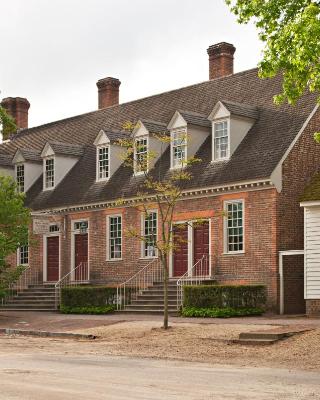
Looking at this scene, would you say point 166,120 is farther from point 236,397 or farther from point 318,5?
point 236,397

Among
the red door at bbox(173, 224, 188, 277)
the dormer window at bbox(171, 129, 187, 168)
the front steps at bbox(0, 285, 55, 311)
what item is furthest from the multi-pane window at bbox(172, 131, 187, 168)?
the front steps at bbox(0, 285, 55, 311)

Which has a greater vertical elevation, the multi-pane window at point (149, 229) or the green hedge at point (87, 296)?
the multi-pane window at point (149, 229)

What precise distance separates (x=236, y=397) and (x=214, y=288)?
1626 cm

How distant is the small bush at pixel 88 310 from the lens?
→ 99.9ft

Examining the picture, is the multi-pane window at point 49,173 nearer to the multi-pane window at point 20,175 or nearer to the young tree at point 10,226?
the multi-pane window at point 20,175

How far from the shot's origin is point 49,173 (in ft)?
→ 127

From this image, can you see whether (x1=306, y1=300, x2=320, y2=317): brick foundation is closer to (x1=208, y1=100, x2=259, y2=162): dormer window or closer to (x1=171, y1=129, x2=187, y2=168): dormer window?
(x1=208, y1=100, x2=259, y2=162): dormer window

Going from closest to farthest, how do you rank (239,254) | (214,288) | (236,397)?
(236,397) → (214,288) → (239,254)

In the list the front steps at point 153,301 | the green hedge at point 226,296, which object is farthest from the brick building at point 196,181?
the front steps at point 153,301

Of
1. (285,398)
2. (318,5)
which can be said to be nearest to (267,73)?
(318,5)

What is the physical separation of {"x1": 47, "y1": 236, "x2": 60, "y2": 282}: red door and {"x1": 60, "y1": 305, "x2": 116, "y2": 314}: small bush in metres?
4.58

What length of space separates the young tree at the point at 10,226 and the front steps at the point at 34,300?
10.9 ft

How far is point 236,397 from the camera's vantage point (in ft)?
34.8

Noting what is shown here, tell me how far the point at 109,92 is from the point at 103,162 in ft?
24.8
